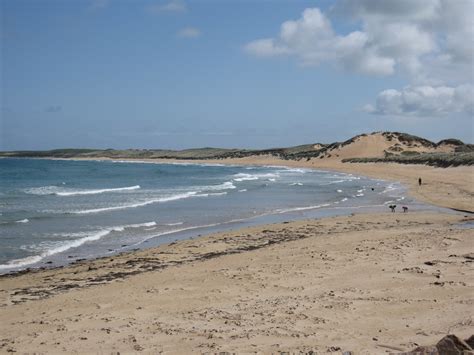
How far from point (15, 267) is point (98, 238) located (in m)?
4.76

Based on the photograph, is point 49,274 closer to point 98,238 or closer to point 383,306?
point 98,238

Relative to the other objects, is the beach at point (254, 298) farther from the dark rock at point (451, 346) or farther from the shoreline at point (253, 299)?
the dark rock at point (451, 346)

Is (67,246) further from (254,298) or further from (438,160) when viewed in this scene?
(438,160)

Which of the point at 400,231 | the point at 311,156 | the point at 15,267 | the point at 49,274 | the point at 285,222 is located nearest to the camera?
the point at 49,274

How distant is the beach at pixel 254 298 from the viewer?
6.85 m

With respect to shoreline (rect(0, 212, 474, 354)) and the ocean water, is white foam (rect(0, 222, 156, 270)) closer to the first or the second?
the ocean water

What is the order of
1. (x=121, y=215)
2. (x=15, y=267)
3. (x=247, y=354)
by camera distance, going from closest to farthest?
(x=247, y=354) < (x=15, y=267) < (x=121, y=215)

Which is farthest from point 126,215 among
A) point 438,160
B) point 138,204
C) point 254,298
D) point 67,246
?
point 438,160

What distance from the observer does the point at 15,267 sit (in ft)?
44.0

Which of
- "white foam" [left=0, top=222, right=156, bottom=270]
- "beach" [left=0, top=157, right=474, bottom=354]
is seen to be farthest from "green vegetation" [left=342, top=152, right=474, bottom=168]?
"white foam" [left=0, top=222, right=156, bottom=270]

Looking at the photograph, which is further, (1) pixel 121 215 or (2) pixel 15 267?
(1) pixel 121 215

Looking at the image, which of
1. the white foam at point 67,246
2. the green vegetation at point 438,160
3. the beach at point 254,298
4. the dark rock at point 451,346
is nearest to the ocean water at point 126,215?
the white foam at point 67,246

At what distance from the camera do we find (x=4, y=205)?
28359 millimetres

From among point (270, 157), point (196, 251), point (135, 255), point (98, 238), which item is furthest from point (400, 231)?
point (270, 157)
